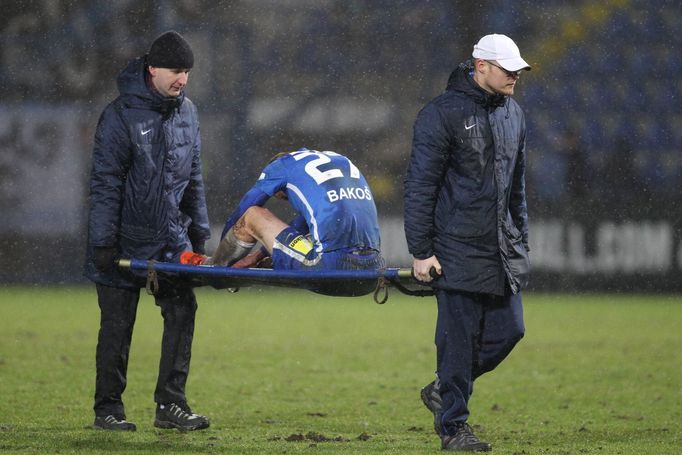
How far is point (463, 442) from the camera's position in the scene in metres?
5.65

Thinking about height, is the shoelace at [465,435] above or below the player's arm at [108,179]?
below

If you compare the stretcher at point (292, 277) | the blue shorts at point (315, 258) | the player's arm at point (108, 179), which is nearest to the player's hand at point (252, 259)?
the stretcher at point (292, 277)

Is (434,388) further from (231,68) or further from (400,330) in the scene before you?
(231,68)

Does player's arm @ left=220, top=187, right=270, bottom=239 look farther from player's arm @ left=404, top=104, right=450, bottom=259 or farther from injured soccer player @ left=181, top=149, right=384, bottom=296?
player's arm @ left=404, top=104, right=450, bottom=259

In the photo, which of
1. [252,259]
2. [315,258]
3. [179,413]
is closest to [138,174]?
[252,259]

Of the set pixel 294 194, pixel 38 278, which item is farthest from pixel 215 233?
pixel 294 194

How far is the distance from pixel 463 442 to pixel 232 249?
4.85 feet

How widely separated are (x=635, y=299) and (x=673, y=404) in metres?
7.24

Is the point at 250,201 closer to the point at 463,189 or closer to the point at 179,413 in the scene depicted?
the point at 179,413

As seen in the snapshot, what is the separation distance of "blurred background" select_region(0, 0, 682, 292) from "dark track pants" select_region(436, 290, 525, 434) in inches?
380

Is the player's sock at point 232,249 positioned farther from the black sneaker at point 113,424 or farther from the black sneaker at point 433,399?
the black sneaker at point 433,399

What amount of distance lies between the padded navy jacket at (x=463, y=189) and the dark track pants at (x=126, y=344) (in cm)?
147

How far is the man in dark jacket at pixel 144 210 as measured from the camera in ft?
20.5

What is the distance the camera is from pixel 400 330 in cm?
1212
